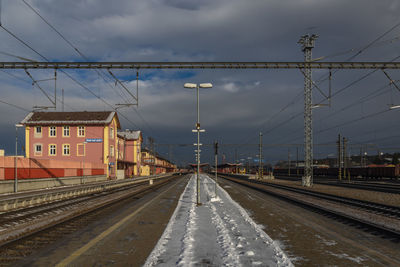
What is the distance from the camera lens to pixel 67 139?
201 ft

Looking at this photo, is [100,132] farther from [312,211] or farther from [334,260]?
[334,260]

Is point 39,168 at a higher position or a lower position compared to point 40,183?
higher

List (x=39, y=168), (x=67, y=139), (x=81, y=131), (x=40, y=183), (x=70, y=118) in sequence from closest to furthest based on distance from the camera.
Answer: (x=40, y=183), (x=39, y=168), (x=67, y=139), (x=81, y=131), (x=70, y=118)

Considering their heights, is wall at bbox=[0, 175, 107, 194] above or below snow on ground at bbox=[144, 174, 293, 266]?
below

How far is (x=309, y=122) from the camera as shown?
1442 inches

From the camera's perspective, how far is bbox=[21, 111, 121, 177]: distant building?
199ft

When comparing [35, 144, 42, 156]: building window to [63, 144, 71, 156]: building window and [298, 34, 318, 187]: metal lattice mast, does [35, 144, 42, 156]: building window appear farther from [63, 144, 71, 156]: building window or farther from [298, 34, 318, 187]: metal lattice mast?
[298, 34, 318, 187]: metal lattice mast

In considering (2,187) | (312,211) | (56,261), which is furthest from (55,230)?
(2,187)

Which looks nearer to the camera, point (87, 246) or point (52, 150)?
point (87, 246)

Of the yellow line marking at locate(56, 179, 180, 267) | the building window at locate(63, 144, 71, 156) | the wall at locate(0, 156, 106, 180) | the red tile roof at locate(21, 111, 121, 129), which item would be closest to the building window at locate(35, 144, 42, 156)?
the red tile roof at locate(21, 111, 121, 129)

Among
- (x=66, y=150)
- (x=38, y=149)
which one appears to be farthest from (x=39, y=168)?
(x=38, y=149)

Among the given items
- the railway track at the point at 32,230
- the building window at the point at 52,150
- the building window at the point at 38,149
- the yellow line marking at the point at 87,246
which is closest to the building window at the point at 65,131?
the building window at the point at 52,150

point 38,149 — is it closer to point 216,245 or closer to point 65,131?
point 65,131

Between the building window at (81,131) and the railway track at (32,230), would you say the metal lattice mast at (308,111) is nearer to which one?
the railway track at (32,230)
